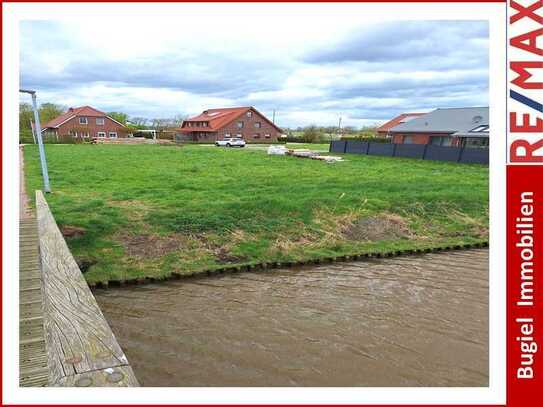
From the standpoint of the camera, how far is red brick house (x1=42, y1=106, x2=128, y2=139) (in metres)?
52.5

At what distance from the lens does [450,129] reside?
101 feet


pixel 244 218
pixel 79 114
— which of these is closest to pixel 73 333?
pixel 244 218

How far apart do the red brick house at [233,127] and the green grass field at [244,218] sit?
122 ft

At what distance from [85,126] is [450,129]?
45.3 meters

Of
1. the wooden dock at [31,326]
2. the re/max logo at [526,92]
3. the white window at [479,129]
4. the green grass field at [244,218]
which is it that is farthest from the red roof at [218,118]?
the re/max logo at [526,92]

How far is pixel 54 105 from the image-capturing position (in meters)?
67.0

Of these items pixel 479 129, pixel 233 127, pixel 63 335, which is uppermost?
pixel 233 127

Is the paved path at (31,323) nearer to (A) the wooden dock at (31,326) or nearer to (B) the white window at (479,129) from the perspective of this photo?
(A) the wooden dock at (31,326)

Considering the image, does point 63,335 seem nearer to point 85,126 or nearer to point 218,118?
point 218,118

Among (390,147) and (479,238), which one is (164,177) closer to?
(479,238)

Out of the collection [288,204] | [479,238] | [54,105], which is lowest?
[479,238]

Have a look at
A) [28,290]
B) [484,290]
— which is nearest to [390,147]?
[484,290]

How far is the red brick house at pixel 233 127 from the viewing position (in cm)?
5119

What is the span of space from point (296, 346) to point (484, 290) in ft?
11.9
